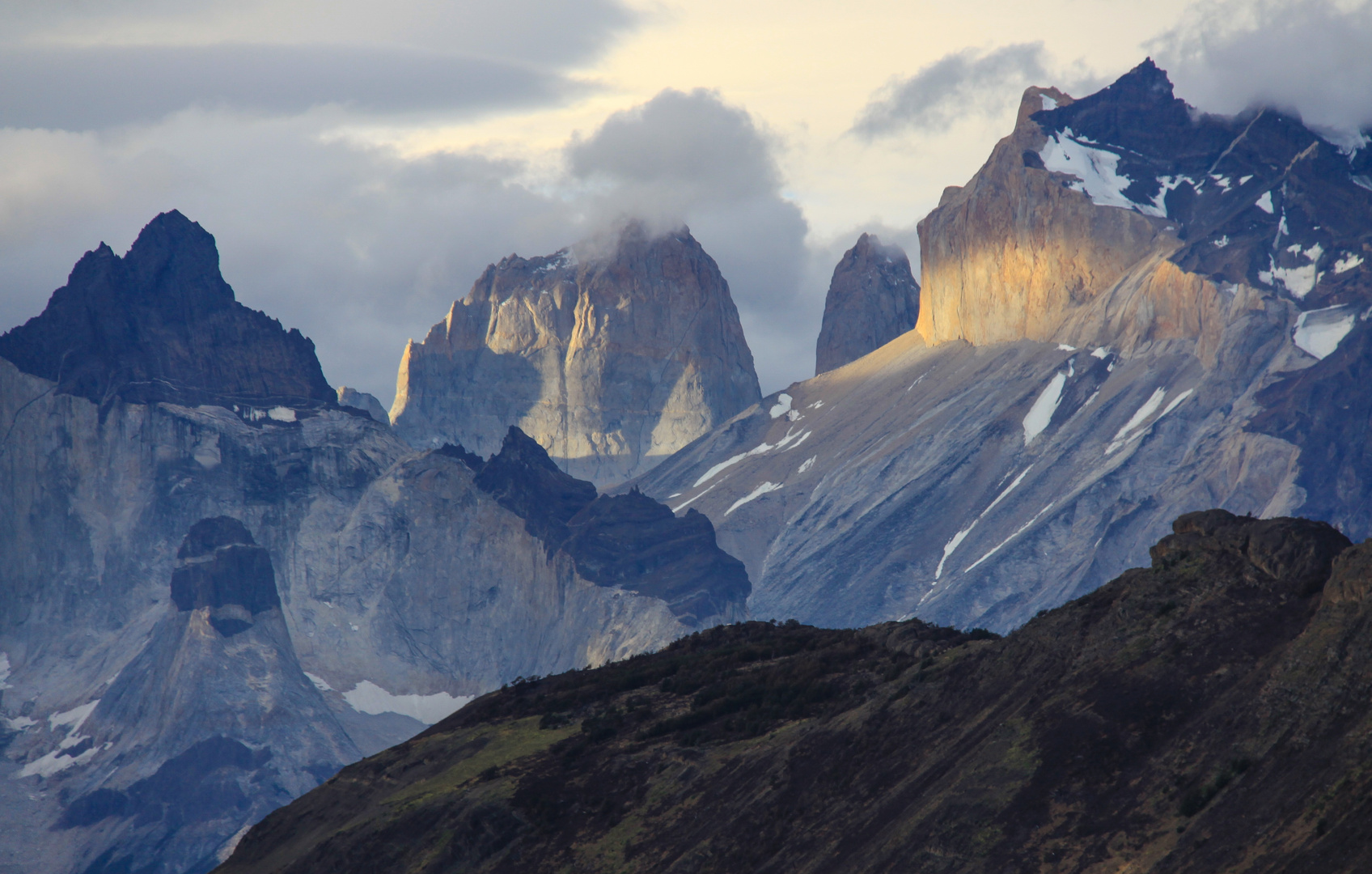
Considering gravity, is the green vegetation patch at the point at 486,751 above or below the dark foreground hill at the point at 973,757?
above

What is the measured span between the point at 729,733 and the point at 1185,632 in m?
26.6

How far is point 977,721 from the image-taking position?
2259 inches

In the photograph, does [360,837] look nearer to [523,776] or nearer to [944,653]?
[523,776]

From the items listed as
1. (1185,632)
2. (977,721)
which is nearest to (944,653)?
(977,721)

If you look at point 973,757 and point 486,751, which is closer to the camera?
point 973,757

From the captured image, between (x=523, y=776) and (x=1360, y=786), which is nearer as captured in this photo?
(x=1360, y=786)

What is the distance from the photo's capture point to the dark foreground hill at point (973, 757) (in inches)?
1767

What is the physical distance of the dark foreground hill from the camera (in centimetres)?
4488

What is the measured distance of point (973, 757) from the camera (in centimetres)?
5375

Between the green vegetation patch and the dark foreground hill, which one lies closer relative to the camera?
the dark foreground hill

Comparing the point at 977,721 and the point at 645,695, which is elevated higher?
the point at 645,695

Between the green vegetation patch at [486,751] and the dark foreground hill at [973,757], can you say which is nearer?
the dark foreground hill at [973,757]

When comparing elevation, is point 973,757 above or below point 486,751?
below

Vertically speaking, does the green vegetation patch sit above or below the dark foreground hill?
above
